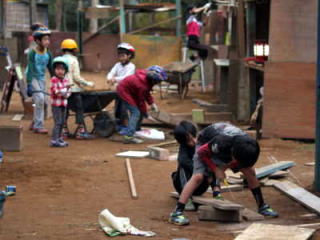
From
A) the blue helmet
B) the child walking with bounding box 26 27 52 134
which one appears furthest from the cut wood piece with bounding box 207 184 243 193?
the child walking with bounding box 26 27 52 134

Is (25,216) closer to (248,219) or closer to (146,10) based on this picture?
(248,219)

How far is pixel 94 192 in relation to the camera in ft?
29.7

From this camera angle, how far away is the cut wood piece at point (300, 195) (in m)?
7.97

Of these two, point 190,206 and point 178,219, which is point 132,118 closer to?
point 190,206

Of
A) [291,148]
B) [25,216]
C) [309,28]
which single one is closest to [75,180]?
[25,216]

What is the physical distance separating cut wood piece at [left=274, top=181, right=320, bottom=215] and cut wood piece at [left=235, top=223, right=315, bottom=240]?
111cm

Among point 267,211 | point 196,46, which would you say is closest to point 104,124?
point 267,211

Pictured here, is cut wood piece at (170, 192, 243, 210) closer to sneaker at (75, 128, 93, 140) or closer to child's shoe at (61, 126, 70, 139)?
sneaker at (75, 128, 93, 140)

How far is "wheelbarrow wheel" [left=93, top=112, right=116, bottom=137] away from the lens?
1377cm

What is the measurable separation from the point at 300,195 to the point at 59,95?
17.0 feet

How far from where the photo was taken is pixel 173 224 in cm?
737

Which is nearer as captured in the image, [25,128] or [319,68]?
[319,68]

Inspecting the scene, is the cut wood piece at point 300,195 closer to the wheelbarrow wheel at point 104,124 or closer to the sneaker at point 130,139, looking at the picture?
the sneaker at point 130,139

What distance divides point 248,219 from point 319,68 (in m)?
2.31
